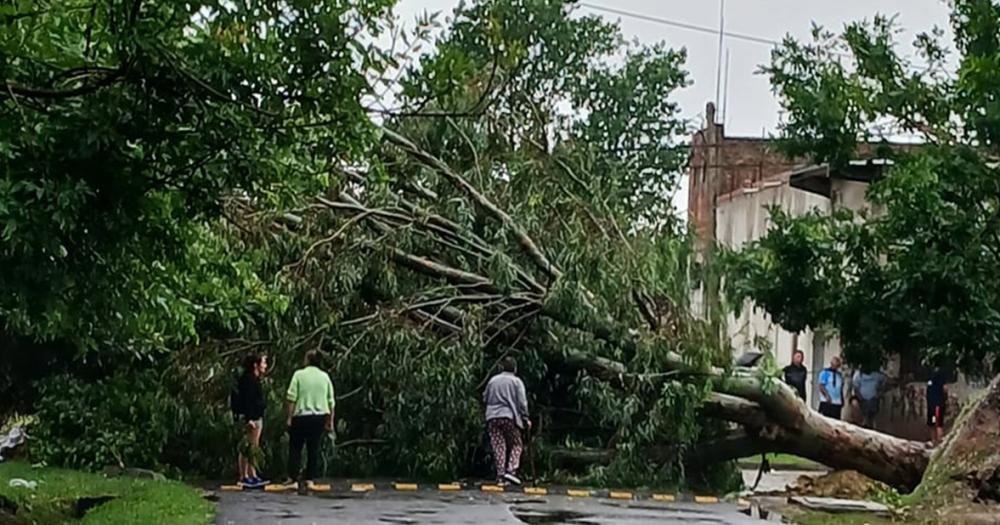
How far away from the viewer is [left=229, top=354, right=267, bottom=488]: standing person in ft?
59.2

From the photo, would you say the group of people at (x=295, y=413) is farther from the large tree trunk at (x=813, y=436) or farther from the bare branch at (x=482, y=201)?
the large tree trunk at (x=813, y=436)

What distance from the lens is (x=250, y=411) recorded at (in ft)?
59.2

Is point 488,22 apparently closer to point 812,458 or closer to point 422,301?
point 422,301

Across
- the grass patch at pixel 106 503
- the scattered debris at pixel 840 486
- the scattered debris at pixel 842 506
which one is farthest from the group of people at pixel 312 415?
the scattered debris at pixel 842 506

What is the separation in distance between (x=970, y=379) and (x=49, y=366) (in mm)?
14369

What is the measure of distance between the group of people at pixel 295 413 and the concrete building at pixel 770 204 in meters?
5.40

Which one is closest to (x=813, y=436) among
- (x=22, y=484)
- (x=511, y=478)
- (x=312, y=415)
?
(x=511, y=478)

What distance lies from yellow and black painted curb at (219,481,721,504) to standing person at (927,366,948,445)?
23.2ft

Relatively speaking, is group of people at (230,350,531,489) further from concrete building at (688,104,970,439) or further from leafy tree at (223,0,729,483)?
concrete building at (688,104,970,439)

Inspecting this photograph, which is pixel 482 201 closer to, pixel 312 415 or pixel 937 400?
pixel 312 415

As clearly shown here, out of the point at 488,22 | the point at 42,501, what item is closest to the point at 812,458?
the point at 42,501

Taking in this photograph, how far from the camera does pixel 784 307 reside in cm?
2197

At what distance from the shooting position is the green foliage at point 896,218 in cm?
1972

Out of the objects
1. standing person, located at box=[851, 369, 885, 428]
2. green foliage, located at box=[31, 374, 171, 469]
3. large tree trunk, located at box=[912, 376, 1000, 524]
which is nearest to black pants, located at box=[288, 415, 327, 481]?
green foliage, located at box=[31, 374, 171, 469]
